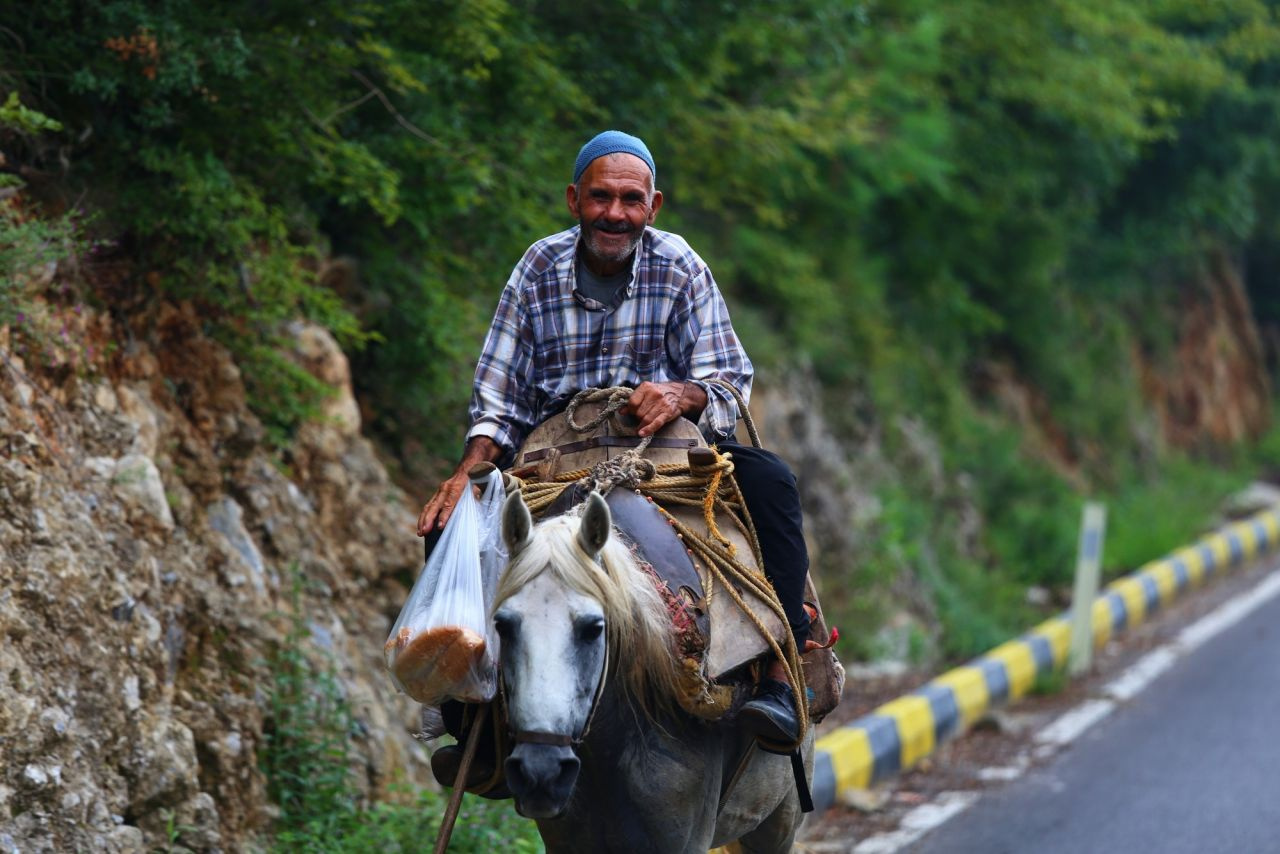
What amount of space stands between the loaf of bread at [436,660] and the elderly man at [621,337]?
0.84 meters

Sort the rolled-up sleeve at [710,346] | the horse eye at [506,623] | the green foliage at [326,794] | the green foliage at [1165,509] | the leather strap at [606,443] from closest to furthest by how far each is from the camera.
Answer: the horse eye at [506,623] → the leather strap at [606,443] → the rolled-up sleeve at [710,346] → the green foliage at [326,794] → the green foliage at [1165,509]

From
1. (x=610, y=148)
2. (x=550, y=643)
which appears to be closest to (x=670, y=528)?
(x=550, y=643)

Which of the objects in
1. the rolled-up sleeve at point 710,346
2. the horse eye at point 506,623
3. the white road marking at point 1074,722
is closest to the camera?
the horse eye at point 506,623

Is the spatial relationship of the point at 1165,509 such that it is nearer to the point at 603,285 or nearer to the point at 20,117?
the point at 603,285

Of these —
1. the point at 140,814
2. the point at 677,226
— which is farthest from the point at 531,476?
the point at 677,226

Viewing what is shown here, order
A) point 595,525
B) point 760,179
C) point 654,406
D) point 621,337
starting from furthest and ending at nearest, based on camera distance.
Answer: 1. point 760,179
2. point 621,337
3. point 654,406
4. point 595,525

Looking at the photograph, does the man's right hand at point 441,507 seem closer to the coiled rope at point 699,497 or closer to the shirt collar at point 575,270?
the coiled rope at point 699,497

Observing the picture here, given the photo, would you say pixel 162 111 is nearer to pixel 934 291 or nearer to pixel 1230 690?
pixel 1230 690

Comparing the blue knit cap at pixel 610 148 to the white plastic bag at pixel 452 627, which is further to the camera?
the blue knit cap at pixel 610 148

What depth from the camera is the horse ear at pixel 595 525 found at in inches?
146

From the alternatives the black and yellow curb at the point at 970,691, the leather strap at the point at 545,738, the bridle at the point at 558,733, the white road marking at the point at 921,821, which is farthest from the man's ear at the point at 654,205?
the black and yellow curb at the point at 970,691

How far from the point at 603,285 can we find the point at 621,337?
0.16 meters

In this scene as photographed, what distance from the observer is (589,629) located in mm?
3629

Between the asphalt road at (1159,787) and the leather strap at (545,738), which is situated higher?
the leather strap at (545,738)
